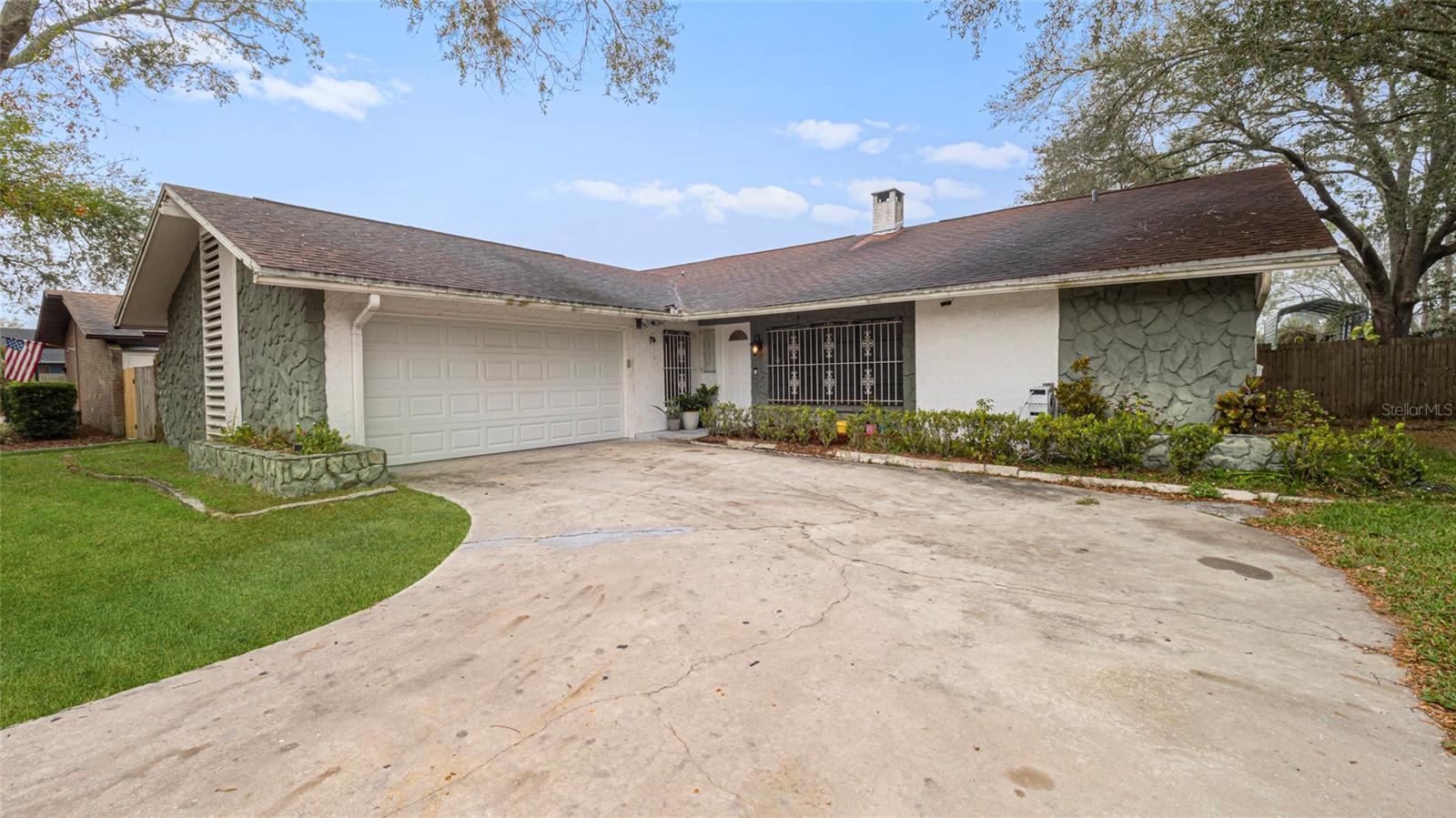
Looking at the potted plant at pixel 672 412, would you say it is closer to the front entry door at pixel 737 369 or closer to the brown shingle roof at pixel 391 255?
the front entry door at pixel 737 369

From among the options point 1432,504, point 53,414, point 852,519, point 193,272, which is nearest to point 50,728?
point 852,519

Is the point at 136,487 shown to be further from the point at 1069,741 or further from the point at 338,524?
the point at 1069,741

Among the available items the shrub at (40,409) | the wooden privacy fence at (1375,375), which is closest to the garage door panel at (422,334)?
the shrub at (40,409)

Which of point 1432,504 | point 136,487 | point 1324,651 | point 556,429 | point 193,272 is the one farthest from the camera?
point 556,429

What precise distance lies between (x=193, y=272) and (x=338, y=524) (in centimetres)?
779

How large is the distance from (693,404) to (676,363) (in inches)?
46.4

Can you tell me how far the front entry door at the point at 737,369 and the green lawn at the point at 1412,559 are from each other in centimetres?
885

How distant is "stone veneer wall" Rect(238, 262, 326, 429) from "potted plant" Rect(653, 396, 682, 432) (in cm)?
658

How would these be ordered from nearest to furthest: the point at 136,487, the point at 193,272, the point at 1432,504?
the point at 1432,504 < the point at 136,487 < the point at 193,272

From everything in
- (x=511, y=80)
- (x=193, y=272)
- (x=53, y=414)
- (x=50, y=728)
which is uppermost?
(x=511, y=80)

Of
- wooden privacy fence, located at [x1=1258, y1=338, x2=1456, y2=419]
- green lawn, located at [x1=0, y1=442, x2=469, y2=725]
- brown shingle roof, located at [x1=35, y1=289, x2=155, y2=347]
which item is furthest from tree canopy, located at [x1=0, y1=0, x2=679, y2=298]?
wooden privacy fence, located at [x1=1258, y1=338, x2=1456, y2=419]

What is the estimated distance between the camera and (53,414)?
13422mm

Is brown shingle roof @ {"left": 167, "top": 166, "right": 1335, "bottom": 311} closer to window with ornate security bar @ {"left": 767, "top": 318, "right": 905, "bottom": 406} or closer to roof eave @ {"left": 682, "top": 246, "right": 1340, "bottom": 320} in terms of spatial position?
roof eave @ {"left": 682, "top": 246, "right": 1340, "bottom": 320}

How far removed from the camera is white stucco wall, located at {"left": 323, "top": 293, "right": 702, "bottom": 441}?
7.80 meters
